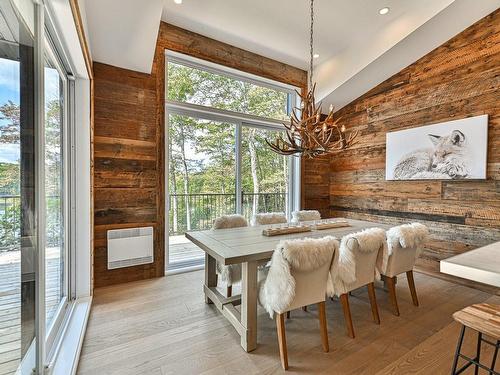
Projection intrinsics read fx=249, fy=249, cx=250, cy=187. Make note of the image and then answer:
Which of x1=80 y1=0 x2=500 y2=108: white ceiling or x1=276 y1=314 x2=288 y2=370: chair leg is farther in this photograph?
x1=80 y1=0 x2=500 y2=108: white ceiling

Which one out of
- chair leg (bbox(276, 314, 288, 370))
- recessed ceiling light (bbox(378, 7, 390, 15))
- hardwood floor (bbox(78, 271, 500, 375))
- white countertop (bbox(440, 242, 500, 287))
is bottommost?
hardwood floor (bbox(78, 271, 500, 375))

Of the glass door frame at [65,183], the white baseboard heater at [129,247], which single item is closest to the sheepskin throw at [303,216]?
the white baseboard heater at [129,247]

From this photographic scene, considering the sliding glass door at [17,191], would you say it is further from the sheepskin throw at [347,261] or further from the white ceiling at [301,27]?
the sheepskin throw at [347,261]

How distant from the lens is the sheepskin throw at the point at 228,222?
9.18ft

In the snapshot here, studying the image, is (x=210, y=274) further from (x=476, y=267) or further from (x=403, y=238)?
(x=476, y=267)

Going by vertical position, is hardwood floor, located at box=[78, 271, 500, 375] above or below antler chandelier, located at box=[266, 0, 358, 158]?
below

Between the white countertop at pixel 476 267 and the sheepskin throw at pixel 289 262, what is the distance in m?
0.70

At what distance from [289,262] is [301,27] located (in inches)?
126

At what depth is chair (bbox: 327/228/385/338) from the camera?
202cm

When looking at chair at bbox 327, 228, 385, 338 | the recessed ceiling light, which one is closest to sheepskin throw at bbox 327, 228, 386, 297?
chair at bbox 327, 228, 385, 338

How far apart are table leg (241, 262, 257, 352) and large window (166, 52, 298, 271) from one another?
196cm

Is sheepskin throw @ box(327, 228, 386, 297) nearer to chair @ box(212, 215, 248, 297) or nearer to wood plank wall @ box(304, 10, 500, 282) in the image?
chair @ box(212, 215, 248, 297)

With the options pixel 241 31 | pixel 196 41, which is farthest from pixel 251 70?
pixel 196 41

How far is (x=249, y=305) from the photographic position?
6.33 ft
